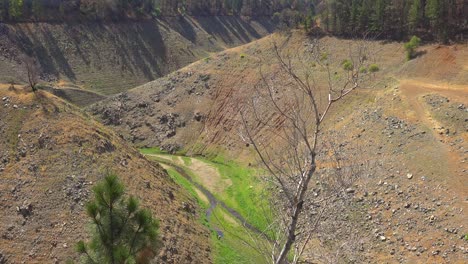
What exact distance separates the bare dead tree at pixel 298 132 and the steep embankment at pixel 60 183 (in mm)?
9215

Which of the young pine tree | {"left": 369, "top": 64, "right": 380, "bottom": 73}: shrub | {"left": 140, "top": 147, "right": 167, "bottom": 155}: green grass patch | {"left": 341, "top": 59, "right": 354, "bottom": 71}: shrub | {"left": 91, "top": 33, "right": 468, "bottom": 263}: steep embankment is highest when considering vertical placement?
{"left": 341, "top": 59, "right": 354, "bottom": 71}: shrub

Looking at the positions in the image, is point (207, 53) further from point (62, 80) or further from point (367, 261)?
point (367, 261)

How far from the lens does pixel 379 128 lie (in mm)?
43938

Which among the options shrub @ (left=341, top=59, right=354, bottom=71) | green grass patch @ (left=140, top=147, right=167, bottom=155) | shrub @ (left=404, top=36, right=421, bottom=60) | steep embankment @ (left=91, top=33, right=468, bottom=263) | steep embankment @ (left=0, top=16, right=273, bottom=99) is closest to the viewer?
shrub @ (left=341, top=59, right=354, bottom=71)

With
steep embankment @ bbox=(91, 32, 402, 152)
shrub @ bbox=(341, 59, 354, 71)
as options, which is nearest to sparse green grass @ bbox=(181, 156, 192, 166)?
steep embankment @ bbox=(91, 32, 402, 152)

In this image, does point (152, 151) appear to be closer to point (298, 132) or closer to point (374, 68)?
point (374, 68)

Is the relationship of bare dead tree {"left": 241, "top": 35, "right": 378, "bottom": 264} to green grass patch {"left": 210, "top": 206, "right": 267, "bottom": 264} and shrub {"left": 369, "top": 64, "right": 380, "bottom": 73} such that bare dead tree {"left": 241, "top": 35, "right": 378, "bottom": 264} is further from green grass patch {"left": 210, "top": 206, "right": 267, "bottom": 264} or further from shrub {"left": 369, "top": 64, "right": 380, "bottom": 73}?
green grass patch {"left": 210, "top": 206, "right": 267, "bottom": 264}

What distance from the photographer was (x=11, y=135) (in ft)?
113

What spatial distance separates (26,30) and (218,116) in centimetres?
5051

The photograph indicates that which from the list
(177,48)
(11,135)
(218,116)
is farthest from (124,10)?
(11,135)

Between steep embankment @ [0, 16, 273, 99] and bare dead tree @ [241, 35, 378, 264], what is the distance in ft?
130

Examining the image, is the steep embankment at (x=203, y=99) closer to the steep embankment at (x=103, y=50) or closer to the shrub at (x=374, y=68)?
the shrub at (x=374, y=68)

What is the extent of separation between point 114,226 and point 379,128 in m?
36.8

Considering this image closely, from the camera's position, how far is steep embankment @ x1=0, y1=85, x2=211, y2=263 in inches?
1118
